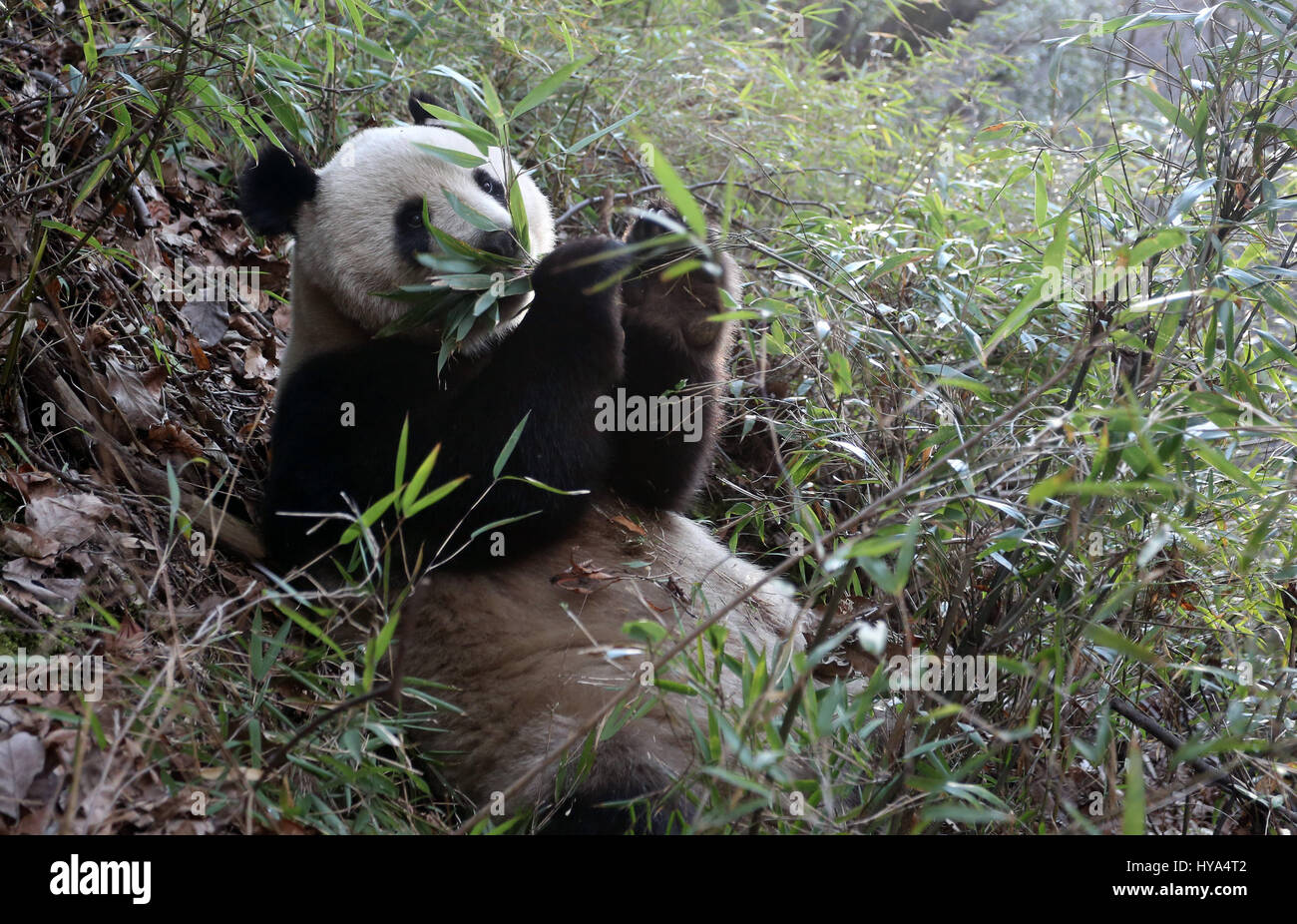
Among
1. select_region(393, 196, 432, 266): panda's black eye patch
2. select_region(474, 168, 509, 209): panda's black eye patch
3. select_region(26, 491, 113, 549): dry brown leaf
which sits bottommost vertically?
select_region(26, 491, 113, 549): dry brown leaf

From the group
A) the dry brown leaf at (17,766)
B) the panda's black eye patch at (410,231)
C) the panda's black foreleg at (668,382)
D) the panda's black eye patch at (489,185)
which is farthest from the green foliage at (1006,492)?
the panda's black eye patch at (489,185)

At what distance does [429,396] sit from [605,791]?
62.7 inches

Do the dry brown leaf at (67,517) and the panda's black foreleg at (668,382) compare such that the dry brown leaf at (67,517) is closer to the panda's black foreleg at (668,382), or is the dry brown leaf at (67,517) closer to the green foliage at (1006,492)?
the green foliage at (1006,492)

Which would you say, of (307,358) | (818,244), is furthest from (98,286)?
(818,244)

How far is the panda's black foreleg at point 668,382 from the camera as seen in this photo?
12.4 ft

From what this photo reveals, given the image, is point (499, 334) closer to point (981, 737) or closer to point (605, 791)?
point (605, 791)

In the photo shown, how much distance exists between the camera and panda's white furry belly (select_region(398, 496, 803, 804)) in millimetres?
3104

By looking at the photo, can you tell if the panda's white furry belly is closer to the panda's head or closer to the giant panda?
the giant panda

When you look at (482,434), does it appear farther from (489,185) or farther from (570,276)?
(489,185)

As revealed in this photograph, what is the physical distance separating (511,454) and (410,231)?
1.09 meters

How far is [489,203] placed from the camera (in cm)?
378

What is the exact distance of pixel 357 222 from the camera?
384cm

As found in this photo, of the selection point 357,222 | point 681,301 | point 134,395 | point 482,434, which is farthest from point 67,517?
point 681,301

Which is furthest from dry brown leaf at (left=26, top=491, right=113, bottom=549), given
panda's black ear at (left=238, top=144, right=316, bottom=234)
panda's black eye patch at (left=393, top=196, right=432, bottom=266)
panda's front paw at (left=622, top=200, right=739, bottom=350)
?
panda's front paw at (left=622, top=200, right=739, bottom=350)
